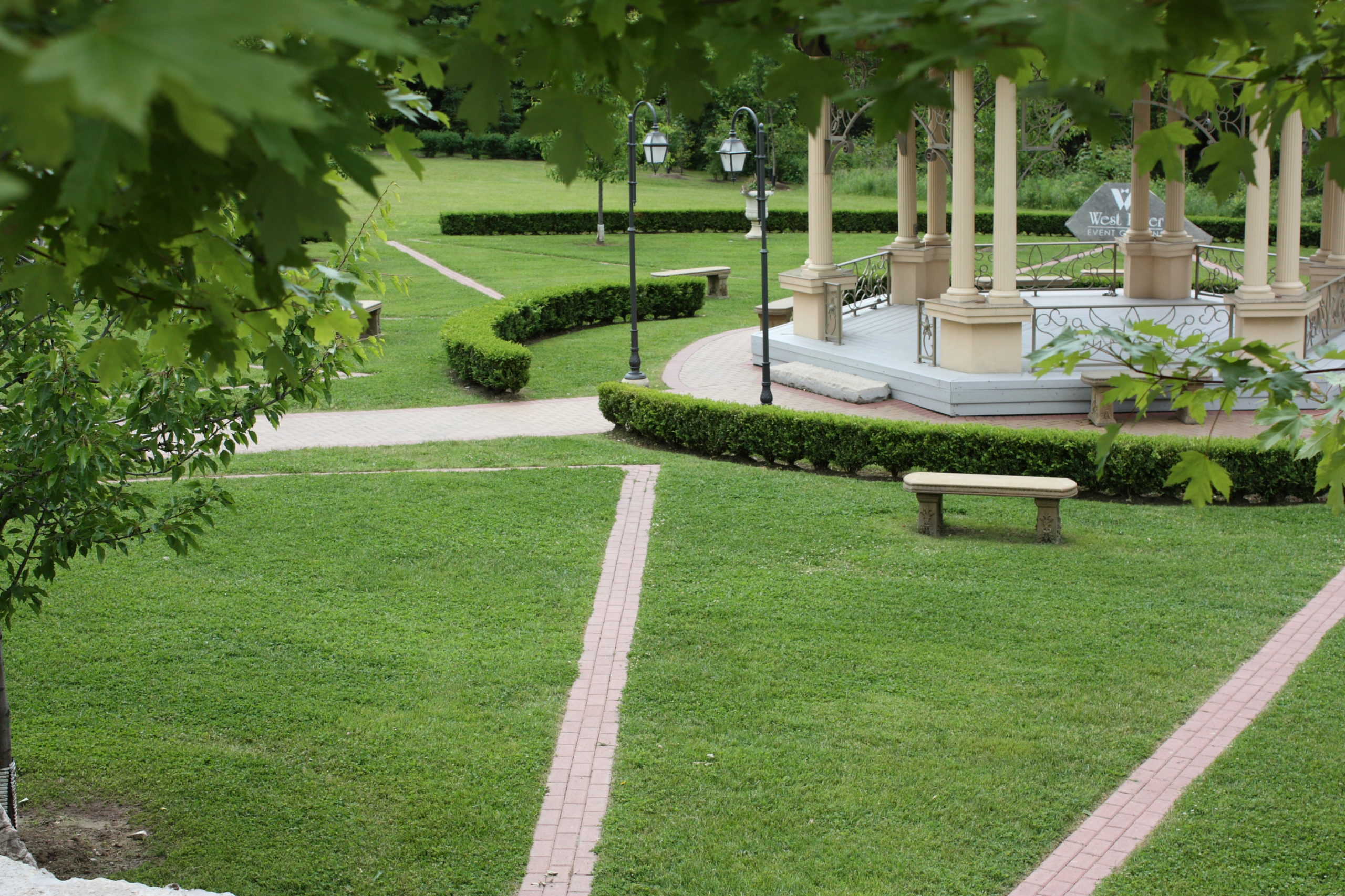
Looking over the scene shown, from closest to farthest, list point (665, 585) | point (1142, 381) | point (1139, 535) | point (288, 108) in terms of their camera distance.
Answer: point (288, 108) < point (1142, 381) < point (665, 585) < point (1139, 535)

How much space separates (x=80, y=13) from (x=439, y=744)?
5648 mm

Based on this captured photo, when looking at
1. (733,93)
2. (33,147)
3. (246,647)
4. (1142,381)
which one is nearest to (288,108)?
(33,147)

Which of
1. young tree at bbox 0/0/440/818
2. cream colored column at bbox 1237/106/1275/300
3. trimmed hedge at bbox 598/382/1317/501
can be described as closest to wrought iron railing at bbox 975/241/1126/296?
cream colored column at bbox 1237/106/1275/300

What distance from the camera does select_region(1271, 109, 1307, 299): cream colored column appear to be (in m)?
14.6

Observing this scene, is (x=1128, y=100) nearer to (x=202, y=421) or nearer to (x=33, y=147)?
(x=33, y=147)

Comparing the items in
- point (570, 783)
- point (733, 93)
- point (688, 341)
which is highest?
point (733, 93)

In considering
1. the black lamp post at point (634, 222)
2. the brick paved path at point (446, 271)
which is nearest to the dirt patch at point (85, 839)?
the black lamp post at point (634, 222)

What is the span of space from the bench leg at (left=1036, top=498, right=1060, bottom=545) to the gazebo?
331 centimetres

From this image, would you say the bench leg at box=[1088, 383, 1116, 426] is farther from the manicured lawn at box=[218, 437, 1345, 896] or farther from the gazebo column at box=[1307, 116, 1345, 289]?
the gazebo column at box=[1307, 116, 1345, 289]

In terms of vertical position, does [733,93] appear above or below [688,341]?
above

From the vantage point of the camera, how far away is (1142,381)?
12.3 ft

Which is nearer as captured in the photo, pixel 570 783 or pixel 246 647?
pixel 570 783

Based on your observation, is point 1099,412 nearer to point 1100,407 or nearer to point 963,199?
point 1100,407

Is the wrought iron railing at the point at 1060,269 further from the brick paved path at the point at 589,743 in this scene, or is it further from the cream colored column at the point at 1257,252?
the brick paved path at the point at 589,743
